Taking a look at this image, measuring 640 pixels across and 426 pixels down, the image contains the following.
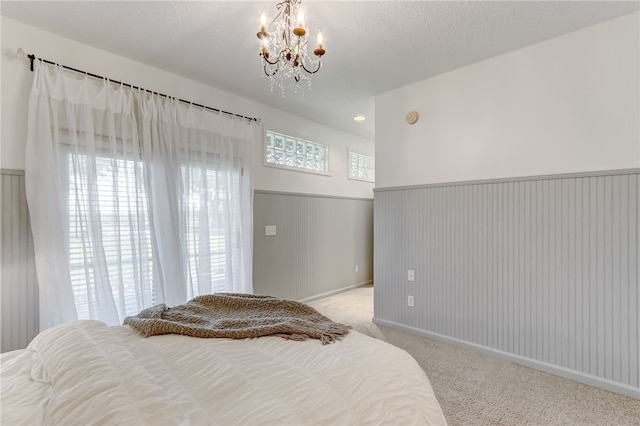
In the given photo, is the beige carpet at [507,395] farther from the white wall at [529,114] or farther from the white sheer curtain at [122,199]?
the white sheer curtain at [122,199]

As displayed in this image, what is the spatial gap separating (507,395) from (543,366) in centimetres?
62

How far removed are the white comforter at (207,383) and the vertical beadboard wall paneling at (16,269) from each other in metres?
1.09

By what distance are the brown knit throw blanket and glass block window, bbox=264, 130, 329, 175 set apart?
2.25 meters

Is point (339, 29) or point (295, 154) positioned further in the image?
point (295, 154)

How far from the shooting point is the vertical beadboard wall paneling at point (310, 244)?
375cm

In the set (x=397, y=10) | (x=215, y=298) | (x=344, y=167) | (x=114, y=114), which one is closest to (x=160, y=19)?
(x=114, y=114)

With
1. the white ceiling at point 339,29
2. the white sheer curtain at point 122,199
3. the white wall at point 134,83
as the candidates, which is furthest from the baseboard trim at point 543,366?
the white ceiling at point 339,29

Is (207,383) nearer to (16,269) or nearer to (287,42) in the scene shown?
(287,42)

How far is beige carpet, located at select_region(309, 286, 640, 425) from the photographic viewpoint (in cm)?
184

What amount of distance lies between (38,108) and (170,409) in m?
2.53

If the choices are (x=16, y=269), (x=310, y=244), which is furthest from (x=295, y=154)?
(x=16, y=269)

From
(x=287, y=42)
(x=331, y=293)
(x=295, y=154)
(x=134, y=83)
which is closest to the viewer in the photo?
(x=287, y=42)

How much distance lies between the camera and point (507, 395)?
6.80 feet

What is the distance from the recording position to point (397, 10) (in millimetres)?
2070
